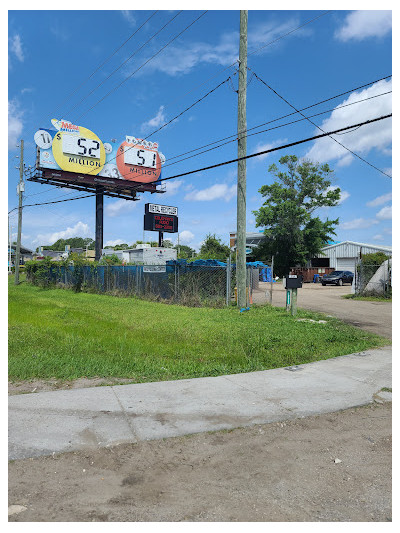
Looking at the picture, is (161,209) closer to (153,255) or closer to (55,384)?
(153,255)

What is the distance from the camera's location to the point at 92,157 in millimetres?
41500

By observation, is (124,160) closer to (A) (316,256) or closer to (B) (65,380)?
(A) (316,256)

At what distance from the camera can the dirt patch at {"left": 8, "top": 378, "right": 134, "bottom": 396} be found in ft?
18.8

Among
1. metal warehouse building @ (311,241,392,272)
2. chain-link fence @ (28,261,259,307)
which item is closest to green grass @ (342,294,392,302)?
chain-link fence @ (28,261,259,307)

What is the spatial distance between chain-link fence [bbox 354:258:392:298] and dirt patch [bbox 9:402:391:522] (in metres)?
18.8

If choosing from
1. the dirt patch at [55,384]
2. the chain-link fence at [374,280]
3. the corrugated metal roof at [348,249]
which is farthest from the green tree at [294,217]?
the dirt patch at [55,384]

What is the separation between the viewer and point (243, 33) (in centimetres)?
1418

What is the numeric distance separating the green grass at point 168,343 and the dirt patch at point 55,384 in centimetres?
17

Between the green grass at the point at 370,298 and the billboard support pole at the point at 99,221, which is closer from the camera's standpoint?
the green grass at the point at 370,298

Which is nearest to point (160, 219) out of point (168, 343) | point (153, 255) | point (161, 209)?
point (161, 209)

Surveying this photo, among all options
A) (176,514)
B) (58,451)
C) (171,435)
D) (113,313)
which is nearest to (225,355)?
(171,435)

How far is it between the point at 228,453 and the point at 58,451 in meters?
1.66

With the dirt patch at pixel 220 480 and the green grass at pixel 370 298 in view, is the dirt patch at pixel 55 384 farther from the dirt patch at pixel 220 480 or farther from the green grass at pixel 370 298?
the green grass at pixel 370 298

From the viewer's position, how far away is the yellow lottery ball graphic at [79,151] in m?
39.2
